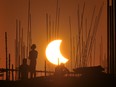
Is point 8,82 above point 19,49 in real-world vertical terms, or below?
below

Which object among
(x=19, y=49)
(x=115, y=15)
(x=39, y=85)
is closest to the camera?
(x=39, y=85)

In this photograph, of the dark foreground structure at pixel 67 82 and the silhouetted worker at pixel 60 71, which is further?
the silhouetted worker at pixel 60 71

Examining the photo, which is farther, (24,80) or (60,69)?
(60,69)

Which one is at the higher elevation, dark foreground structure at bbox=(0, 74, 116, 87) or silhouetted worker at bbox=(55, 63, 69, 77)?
silhouetted worker at bbox=(55, 63, 69, 77)

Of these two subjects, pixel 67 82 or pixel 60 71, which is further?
pixel 60 71

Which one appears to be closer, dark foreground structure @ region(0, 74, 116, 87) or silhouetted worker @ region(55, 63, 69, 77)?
dark foreground structure @ region(0, 74, 116, 87)

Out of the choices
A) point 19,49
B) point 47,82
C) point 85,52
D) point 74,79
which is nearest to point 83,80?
point 74,79

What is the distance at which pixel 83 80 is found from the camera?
10.9 metres

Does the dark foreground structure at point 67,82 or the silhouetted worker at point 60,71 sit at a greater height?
the silhouetted worker at point 60,71

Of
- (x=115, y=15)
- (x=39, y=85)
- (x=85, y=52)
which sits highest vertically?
(x=115, y=15)

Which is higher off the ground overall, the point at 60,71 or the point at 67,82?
the point at 60,71

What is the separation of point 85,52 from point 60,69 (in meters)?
3.76

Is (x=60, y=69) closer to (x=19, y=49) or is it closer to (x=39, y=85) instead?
(x=39, y=85)

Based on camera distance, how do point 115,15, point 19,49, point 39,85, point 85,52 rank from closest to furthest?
point 39,85
point 115,15
point 85,52
point 19,49
